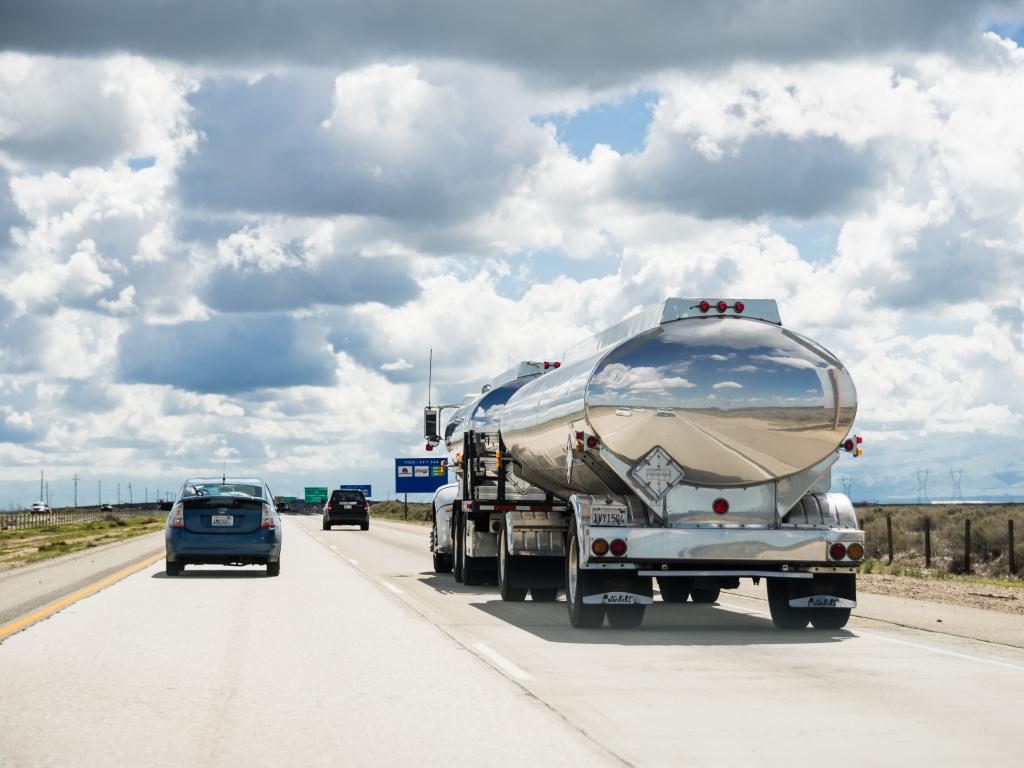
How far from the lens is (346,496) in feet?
201

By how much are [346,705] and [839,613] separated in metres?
7.05

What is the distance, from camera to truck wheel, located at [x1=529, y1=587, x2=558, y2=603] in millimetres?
19280

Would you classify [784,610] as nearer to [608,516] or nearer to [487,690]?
[608,516]

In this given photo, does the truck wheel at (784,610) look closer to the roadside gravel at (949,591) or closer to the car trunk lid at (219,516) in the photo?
the roadside gravel at (949,591)

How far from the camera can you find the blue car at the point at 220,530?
22453mm

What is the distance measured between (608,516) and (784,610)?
2.32 metres

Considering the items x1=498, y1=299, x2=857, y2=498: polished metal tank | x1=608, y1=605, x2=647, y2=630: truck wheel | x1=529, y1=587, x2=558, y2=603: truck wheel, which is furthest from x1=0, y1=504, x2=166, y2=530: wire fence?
x1=498, y1=299, x2=857, y2=498: polished metal tank

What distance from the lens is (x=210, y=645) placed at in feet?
42.3

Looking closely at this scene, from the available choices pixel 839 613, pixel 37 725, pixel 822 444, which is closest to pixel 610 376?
pixel 822 444

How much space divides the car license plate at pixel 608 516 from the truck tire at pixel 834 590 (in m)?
2.23

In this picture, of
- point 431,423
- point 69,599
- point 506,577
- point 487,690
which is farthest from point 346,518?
point 487,690

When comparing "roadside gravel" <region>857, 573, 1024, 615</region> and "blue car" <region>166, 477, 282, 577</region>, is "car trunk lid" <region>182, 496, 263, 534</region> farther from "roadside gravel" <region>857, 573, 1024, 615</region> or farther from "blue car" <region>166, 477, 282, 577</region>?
"roadside gravel" <region>857, 573, 1024, 615</region>

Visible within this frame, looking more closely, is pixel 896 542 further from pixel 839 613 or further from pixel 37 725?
pixel 37 725

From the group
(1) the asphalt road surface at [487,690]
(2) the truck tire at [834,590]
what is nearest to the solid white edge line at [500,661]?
(1) the asphalt road surface at [487,690]
